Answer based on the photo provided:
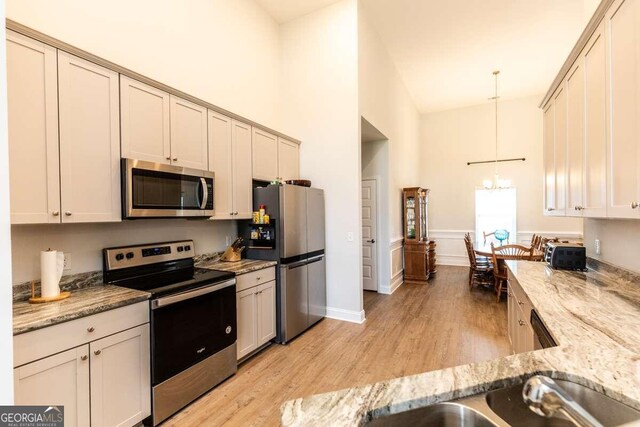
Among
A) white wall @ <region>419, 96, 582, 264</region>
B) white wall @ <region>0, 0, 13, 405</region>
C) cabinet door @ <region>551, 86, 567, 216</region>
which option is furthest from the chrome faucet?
white wall @ <region>419, 96, 582, 264</region>

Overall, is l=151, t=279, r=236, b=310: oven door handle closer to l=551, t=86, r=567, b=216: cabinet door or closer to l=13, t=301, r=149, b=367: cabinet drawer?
l=13, t=301, r=149, b=367: cabinet drawer

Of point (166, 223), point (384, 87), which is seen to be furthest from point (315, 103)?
point (166, 223)

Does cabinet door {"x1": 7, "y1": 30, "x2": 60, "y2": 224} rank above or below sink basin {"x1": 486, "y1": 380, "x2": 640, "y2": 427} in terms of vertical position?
above

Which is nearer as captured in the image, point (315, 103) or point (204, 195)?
point (204, 195)

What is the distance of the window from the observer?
707 centimetres

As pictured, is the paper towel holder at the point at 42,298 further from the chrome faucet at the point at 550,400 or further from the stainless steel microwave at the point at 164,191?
the chrome faucet at the point at 550,400

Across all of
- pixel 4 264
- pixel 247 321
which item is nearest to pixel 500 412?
pixel 4 264

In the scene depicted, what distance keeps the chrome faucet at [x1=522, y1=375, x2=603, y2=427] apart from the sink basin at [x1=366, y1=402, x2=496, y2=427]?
0.16 m

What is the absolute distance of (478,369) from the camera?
3.22ft

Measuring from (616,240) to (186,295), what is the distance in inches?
134

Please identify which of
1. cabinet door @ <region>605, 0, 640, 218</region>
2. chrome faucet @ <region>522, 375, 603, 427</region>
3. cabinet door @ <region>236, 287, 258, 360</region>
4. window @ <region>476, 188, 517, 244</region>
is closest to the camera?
chrome faucet @ <region>522, 375, 603, 427</region>

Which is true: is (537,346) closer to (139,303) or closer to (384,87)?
(139,303)

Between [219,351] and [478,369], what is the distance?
2.12 meters

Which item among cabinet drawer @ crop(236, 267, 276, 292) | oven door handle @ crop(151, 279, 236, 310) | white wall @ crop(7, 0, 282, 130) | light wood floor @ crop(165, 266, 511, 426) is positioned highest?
white wall @ crop(7, 0, 282, 130)
